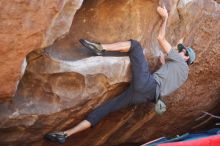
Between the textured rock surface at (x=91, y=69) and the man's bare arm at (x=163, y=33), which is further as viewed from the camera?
the man's bare arm at (x=163, y=33)

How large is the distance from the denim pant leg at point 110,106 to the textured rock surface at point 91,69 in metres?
0.05

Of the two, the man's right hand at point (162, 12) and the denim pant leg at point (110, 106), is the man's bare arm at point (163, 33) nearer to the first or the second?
the man's right hand at point (162, 12)

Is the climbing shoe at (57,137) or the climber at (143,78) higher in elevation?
the climber at (143,78)

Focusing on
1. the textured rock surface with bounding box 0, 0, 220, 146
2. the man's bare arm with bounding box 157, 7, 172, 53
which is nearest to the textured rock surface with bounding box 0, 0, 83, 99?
the textured rock surface with bounding box 0, 0, 220, 146

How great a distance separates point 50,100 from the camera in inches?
142

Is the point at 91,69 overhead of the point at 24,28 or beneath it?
beneath

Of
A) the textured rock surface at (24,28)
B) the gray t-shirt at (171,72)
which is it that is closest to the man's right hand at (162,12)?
the gray t-shirt at (171,72)

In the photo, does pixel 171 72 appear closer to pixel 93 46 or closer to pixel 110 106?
pixel 110 106

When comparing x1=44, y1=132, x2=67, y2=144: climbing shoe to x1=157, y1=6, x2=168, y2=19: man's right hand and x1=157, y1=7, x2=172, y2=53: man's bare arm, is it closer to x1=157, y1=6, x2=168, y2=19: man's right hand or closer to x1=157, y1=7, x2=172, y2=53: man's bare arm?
x1=157, y1=7, x2=172, y2=53: man's bare arm

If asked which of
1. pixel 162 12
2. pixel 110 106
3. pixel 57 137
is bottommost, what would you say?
pixel 57 137

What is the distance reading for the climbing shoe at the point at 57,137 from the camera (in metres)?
3.77

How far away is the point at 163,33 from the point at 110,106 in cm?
84

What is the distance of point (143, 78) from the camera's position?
3727mm

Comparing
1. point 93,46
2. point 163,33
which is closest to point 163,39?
point 163,33
